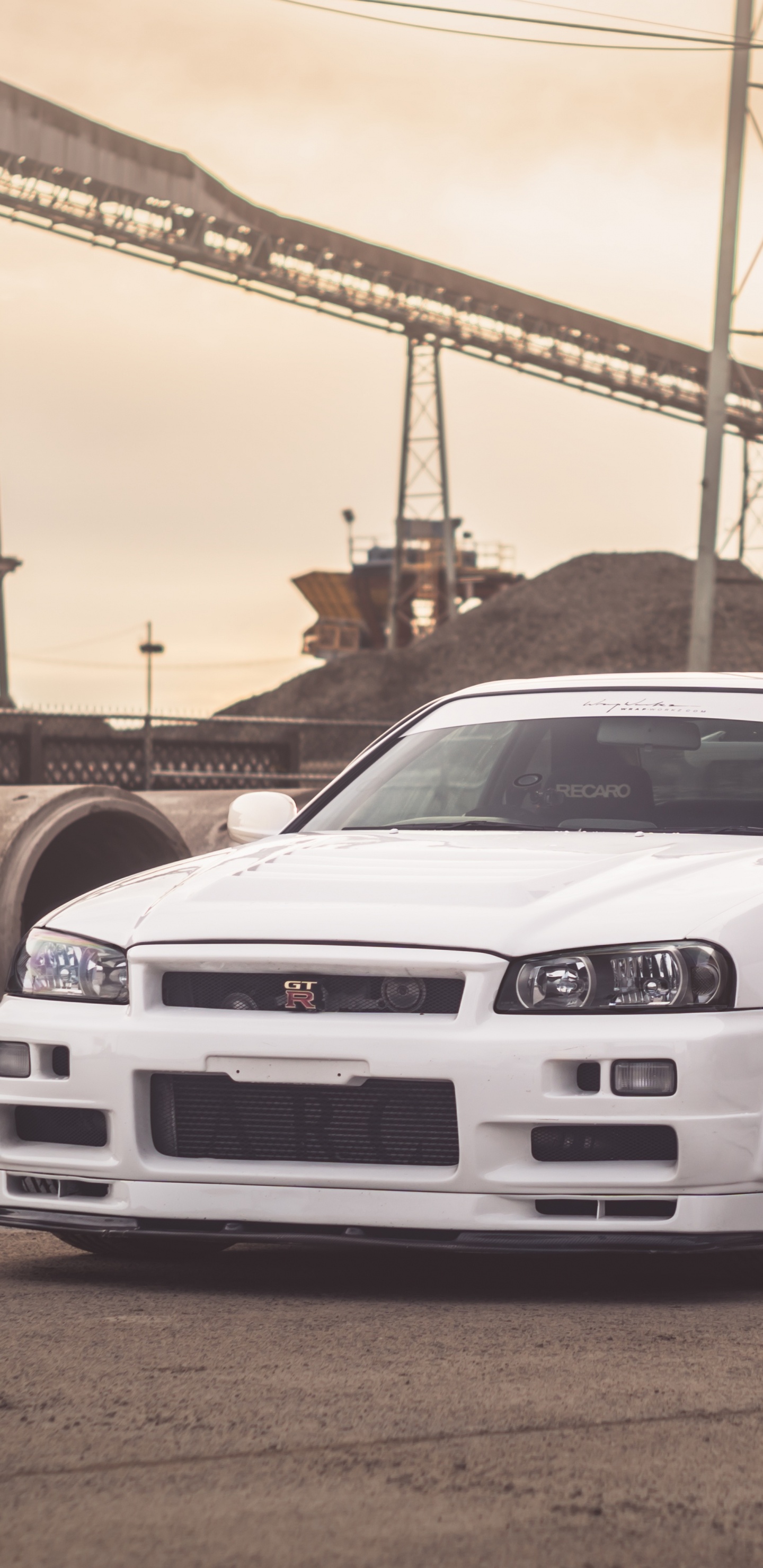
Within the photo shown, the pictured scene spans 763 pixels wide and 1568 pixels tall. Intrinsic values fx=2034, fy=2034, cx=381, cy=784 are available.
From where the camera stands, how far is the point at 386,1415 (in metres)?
3.37

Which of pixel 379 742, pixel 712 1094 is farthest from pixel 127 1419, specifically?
pixel 379 742

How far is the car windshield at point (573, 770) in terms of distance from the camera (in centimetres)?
545

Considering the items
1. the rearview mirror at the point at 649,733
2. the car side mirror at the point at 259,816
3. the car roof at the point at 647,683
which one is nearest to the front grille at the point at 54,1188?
the car side mirror at the point at 259,816

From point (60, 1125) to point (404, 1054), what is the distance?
933 mm

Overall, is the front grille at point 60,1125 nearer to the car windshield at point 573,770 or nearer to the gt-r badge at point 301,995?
the gt-r badge at point 301,995

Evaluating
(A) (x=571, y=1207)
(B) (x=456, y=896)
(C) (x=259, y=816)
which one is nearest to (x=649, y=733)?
(C) (x=259, y=816)

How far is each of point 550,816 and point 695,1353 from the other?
1.93 m

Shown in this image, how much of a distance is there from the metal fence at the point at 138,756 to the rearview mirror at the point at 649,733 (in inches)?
270

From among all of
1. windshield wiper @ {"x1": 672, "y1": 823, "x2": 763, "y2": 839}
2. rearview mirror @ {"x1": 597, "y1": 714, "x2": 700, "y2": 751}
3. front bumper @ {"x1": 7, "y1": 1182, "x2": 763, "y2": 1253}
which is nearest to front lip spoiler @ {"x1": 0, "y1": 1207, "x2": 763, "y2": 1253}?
front bumper @ {"x1": 7, "y1": 1182, "x2": 763, "y2": 1253}

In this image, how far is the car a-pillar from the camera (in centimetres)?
917

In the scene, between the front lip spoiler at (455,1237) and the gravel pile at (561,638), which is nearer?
the front lip spoiler at (455,1237)

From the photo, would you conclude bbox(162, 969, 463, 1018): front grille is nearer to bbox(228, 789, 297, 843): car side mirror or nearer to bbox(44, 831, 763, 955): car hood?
bbox(44, 831, 763, 955): car hood

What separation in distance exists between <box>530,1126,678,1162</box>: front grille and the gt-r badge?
1.80 feet
